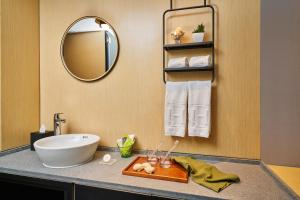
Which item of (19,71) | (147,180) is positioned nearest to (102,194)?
(147,180)

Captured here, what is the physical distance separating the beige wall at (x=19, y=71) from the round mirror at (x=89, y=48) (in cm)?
29

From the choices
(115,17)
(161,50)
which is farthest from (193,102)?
(115,17)

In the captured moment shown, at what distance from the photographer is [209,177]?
0.95 metres

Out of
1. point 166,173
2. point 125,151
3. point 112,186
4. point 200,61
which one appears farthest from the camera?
point 125,151

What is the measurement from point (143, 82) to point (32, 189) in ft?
3.37

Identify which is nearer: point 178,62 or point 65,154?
point 65,154

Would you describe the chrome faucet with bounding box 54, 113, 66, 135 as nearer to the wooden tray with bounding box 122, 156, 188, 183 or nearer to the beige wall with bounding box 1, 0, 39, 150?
the beige wall with bounding box 1, 0, 39, 150

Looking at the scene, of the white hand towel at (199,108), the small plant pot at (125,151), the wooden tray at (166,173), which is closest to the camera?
the wooden tray at (166,173)

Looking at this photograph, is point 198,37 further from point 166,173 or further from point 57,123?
point 57,123

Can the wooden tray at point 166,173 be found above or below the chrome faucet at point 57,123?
below

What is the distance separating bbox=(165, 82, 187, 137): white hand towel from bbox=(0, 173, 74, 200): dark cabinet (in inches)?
27.0

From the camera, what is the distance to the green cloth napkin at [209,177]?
35.6 inches

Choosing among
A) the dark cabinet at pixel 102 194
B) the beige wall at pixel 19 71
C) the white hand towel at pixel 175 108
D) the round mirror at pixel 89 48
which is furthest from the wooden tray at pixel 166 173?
the beige wall at pixel 19 71

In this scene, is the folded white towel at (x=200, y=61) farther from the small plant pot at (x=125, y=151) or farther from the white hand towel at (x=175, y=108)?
the small plant pot at (x=125, y=151)
